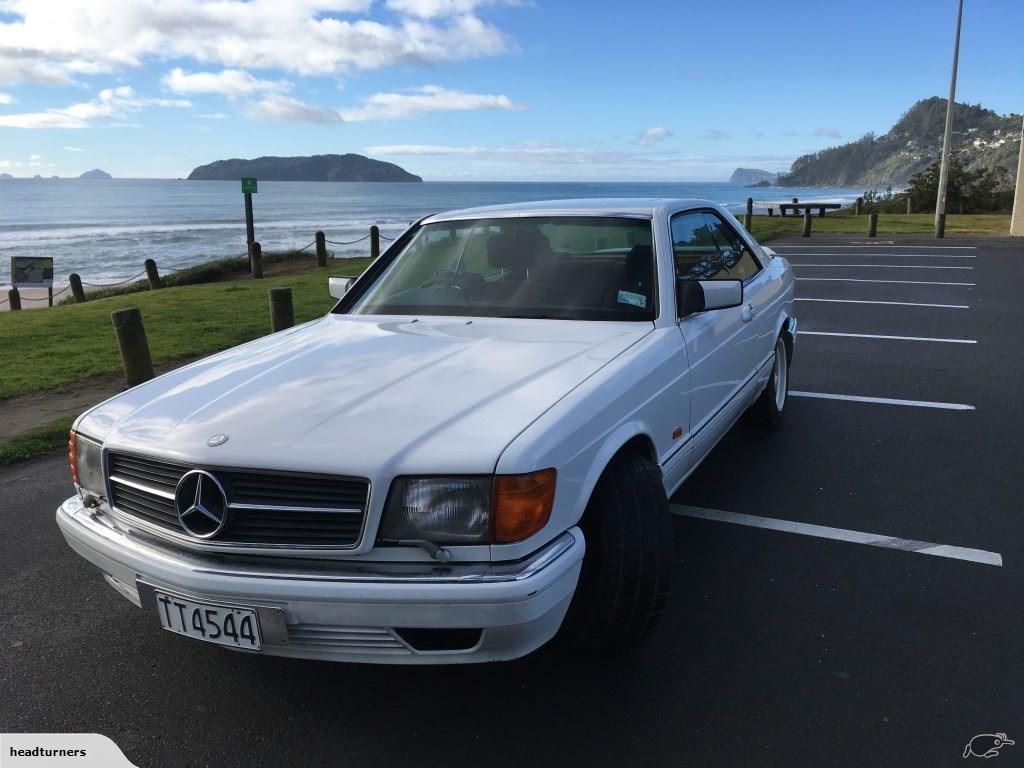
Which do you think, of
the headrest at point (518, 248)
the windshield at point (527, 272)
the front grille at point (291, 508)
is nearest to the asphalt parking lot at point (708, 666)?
the front grille at point (291, 508)

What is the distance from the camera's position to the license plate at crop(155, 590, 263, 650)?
7.23ft

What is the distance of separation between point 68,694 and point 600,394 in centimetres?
203

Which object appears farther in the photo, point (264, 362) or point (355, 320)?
point (355, 320)

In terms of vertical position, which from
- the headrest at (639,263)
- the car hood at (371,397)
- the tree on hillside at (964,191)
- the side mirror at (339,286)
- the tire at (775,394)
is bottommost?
the tire at (775,394)

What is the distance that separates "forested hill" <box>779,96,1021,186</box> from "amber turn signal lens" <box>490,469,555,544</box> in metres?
122

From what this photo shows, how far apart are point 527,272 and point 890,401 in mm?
3759

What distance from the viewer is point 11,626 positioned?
3.15m

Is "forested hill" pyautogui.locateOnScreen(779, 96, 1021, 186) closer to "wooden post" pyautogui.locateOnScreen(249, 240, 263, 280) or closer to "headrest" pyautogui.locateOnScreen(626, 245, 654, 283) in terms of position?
"wooden post" pyautogui.locateOnScreen(249, 240, 263, 280)

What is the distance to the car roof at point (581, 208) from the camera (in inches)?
151

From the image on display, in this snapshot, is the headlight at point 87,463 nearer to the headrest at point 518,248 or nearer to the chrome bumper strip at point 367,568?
the chrome bumper strip at point 367,568

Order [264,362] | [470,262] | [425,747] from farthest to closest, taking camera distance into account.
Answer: [470,262] < [264,362] < [425,747]

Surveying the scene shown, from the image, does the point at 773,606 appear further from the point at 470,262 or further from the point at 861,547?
the point at 470,262

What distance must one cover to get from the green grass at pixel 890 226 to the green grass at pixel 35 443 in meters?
20.0

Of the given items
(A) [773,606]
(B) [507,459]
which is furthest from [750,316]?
(B) [507,459]
